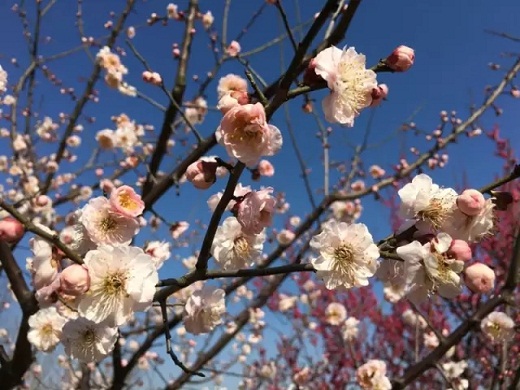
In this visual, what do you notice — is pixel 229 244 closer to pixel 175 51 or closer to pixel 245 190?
pixel 245 190

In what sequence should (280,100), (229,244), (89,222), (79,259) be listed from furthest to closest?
(229,244) < (89,222) < (79,259) < (280,100)

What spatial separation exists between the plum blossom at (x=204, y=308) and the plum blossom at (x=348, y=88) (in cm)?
80

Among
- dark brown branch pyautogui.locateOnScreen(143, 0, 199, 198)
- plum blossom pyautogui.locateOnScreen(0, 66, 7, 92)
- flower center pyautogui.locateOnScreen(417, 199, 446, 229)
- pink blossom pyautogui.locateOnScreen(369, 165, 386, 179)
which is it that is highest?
pink blossom pyautogui.locateOnScreen(369, 165, 386, 179)

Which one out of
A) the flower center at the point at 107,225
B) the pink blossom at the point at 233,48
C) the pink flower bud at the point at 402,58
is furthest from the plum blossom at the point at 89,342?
the pink blossom at the point at 233,48

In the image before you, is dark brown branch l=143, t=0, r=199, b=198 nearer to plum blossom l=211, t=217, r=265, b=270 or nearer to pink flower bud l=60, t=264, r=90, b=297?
plum blossom l=211, t=217, r=265, b=270

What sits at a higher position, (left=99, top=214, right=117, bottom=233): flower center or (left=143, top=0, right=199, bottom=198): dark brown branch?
(left=143, top=0, right=199, bottom=198): dark brown branch

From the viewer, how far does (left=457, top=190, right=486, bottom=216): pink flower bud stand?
47.5 inches

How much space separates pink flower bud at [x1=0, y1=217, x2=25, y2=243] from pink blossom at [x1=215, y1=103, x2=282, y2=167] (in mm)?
608

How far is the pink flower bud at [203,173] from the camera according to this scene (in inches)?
50.7

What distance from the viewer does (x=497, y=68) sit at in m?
3.78

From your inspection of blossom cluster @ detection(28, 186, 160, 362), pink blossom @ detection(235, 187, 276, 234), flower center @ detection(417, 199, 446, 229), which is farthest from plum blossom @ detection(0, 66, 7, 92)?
flower center @ detection(417, 199, 446, 229)

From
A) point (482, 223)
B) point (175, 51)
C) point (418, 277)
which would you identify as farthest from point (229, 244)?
point (175, 51)

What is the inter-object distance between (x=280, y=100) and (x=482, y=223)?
639mm

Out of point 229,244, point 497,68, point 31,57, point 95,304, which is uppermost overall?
point 31,57
